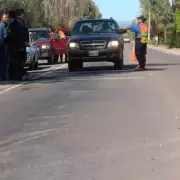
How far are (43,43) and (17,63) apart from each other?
1115 cm

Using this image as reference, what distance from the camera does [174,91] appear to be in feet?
46.2

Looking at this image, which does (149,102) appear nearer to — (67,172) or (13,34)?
(67,172)

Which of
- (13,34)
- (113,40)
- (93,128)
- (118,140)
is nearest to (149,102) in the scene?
(93,128)

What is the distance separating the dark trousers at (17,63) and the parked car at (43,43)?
32.8 feet

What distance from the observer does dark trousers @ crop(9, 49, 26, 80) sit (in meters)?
18.3

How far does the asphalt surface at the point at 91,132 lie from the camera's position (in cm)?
698

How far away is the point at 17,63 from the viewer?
18.4 m

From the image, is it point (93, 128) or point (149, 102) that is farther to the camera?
point (149, 102)

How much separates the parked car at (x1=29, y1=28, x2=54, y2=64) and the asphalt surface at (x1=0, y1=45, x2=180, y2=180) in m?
13.6

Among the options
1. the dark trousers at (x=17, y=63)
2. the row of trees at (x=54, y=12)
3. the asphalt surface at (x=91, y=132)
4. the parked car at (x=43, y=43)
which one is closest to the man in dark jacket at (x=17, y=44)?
the dark trousers at (x=17, y=63)

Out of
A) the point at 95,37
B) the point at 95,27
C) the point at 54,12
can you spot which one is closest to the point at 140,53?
the point at 95,37

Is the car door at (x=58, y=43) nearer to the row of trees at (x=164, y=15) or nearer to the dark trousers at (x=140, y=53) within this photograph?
the dark trousers at (x=140, y=53)

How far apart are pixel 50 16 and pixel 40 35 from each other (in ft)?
107

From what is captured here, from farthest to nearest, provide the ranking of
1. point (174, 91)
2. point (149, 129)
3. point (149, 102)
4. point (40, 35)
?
1. point (40, 35)
2. point (174, 91)
3. point (149, 102)
4. point (149, 129)
